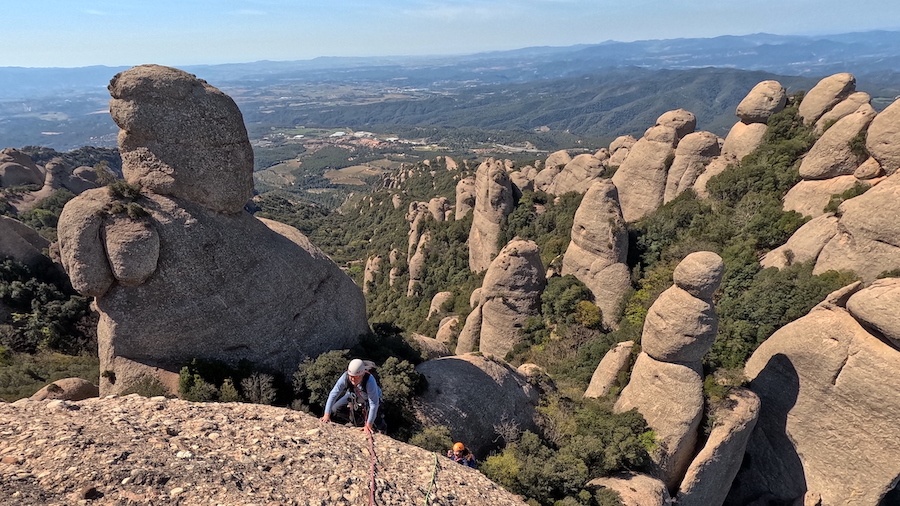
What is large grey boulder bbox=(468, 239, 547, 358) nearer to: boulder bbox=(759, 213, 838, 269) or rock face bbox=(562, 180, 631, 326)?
rock face bbox=(562, 180, 631, 326)

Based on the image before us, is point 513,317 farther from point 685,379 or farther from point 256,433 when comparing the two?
point 256,433

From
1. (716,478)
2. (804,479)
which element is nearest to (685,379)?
(716,478)

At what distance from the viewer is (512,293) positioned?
3138 centimetres

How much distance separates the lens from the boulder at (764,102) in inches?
1374

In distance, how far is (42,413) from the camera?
38.4 ft

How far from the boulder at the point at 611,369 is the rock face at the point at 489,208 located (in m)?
23.3

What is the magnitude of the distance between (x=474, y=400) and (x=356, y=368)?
8789mm

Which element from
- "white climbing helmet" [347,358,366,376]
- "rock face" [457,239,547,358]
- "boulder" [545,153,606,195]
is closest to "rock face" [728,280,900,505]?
"rock face" [457,239,547,358]

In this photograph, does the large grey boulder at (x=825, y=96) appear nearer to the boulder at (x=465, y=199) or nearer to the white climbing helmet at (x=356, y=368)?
the boulder at (x=465, y=199)

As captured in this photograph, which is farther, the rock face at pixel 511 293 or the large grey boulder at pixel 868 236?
the rock face at pixel 511 293

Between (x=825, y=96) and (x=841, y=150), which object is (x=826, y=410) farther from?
(x=825, y=96)

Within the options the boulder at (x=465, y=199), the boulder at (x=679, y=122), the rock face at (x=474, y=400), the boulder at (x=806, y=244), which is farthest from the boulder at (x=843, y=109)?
the boulder at (x=465, y=199)

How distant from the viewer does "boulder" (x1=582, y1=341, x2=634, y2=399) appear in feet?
73.0

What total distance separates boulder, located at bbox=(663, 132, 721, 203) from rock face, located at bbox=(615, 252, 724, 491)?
21.6 m
